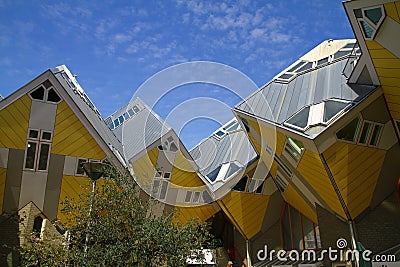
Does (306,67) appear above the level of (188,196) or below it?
above

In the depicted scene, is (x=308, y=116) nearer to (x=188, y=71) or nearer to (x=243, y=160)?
(x=188, y=71)

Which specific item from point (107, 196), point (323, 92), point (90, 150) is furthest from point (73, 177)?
point (323, 92)

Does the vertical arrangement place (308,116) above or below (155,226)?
above

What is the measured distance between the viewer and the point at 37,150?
15.5 meters

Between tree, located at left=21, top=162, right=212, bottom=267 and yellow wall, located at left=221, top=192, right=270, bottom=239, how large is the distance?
9.26m

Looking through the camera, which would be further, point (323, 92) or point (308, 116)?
point (323, 92)

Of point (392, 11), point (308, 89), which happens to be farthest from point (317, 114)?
point (392, 11)

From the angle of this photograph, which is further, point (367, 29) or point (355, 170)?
point (355, 170)

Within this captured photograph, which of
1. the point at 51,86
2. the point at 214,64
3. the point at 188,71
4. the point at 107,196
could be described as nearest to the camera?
the point at 107,196

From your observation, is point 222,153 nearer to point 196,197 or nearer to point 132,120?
point 196,197

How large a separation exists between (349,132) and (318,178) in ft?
7.80

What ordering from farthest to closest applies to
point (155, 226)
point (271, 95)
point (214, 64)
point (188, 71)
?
point (271, 95), point (214, 64), point (188, 71), point (155, 226)

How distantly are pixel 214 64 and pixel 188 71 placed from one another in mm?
1422

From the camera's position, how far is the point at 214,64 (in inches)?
553
